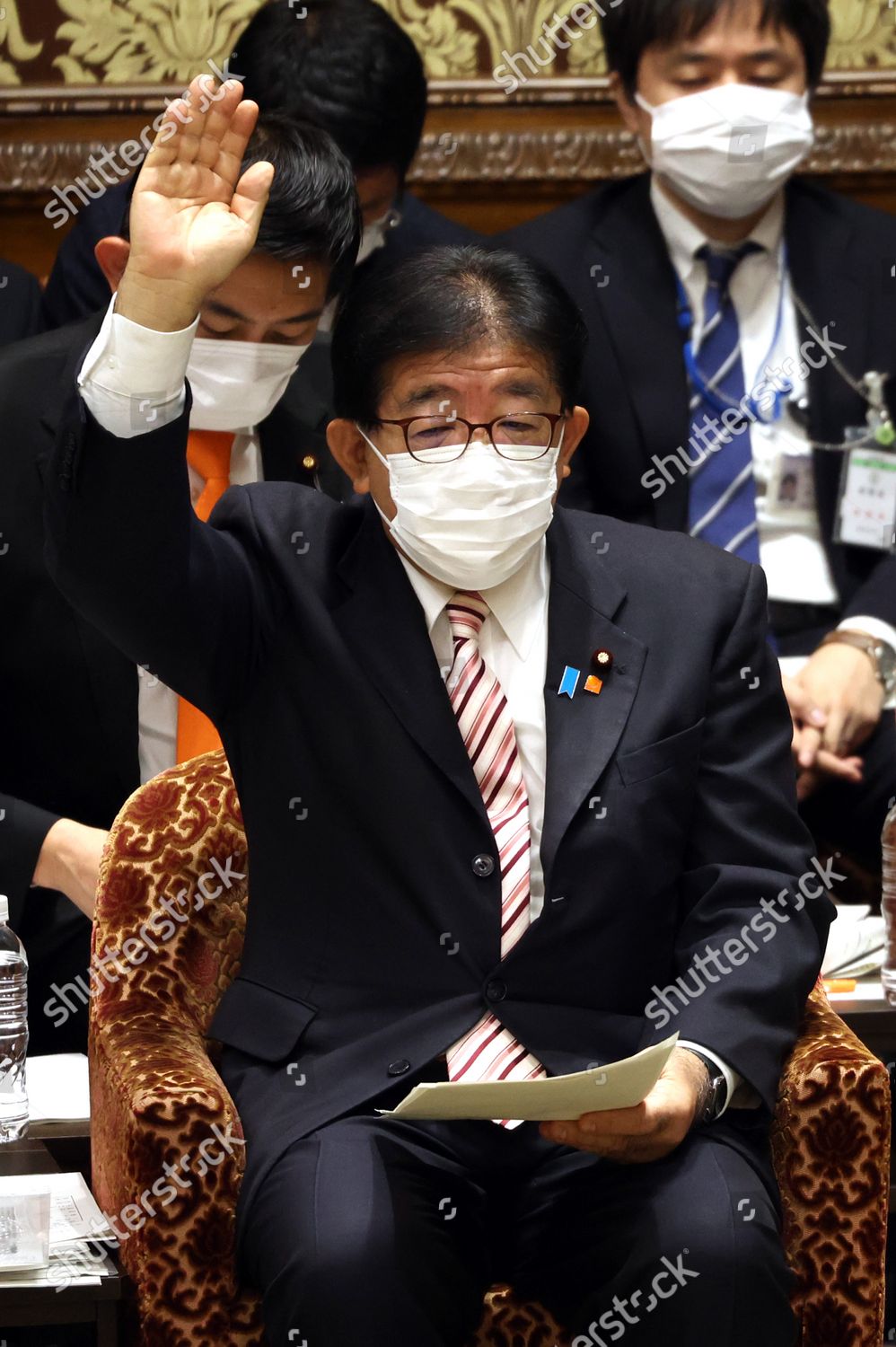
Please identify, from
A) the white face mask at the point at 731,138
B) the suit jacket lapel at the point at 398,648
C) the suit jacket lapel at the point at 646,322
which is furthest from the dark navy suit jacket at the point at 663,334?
the suit jacket lapel at the point at 398,648

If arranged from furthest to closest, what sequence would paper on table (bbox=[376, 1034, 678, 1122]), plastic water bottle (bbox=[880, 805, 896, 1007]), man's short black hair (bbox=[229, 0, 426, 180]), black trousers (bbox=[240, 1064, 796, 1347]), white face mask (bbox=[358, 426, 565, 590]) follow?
man's short black hair (bbox=[229, 0, 426, 180])
plastic water bottle (bbox=[880, 805, 896, 1007])
white face mask (bbox=[358, 426, 565, 590])
black trousers (bbox=[240, 1064, 796, 1347])
paper on table (bbox=[376, 1034, 678, 1122])

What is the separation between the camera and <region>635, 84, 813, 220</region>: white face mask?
3.42m

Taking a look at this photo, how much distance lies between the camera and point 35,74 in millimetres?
4027

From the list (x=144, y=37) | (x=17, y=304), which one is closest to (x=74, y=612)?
(x=17, y=304)

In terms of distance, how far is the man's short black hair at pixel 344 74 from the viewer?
10.6 ft

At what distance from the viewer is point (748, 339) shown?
11.6 feet

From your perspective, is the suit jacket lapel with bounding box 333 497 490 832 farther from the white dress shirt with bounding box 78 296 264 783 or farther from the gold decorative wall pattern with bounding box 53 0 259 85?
the gold decorative wall pattern with bounding box 53 0 259 85

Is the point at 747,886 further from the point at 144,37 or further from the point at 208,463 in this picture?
the point at 144,37

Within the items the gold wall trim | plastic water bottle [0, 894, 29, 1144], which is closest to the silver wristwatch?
the gold wall trim

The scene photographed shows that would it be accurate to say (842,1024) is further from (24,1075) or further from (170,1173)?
(24,1075)

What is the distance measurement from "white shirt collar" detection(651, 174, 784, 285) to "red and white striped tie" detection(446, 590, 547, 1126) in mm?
1607

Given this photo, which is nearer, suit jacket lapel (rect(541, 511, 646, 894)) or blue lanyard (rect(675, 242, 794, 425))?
suit jacket lapel (rect(541, 511, 646, 894))

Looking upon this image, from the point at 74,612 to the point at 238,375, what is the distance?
427 millimetres

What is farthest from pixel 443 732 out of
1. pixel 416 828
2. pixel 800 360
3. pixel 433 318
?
pixel 800 360
